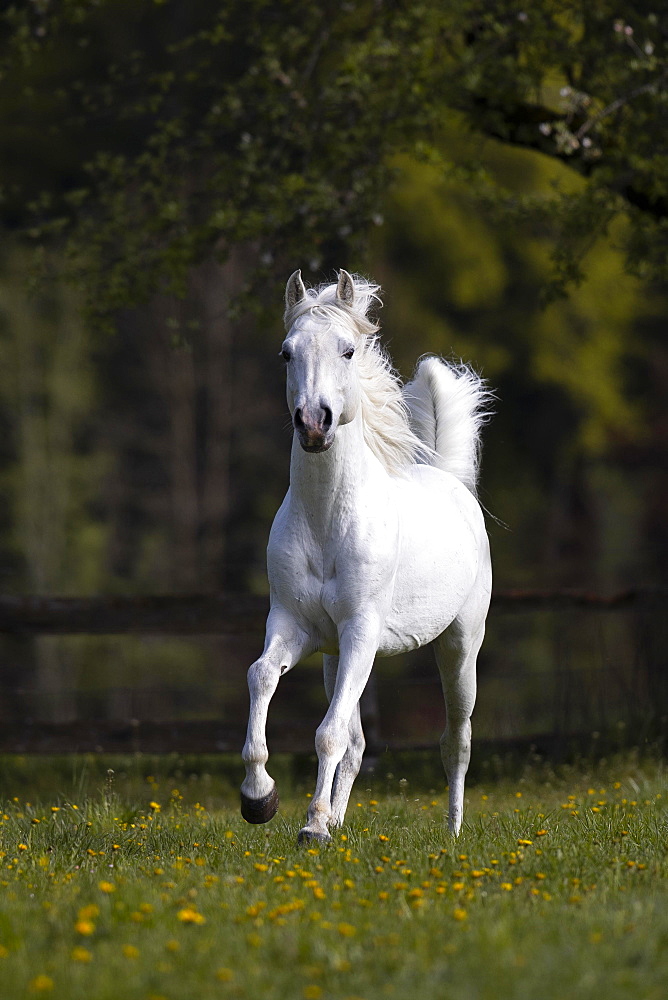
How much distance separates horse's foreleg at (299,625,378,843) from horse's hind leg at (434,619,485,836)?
1343 mm

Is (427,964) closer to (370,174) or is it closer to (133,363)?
(370,174)

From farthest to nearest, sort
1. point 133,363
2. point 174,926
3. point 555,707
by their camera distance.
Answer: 1. point 133,363
2. point 555,707
3. point 174,926

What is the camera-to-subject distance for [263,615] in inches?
341

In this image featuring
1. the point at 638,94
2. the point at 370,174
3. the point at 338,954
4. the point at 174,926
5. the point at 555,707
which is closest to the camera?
the point at 338,954

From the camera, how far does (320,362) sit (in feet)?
14.6

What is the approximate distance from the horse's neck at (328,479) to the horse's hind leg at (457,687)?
146cm

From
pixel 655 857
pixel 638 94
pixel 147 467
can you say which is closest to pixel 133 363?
pixel 147 467

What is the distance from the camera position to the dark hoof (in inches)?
172

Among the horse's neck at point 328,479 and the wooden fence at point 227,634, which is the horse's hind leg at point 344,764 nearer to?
the horse's neck at point 328,479

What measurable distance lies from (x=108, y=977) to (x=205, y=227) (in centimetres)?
687

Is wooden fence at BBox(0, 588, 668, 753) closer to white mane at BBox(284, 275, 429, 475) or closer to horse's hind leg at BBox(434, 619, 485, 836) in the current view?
horse's hind leg at BBox(434, 619, 485, 836)

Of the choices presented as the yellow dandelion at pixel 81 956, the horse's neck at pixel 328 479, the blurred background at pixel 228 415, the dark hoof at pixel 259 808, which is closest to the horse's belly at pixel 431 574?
the horse's neck at pixel 328 479

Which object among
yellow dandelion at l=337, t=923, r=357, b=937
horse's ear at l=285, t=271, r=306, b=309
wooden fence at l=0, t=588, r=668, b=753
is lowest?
wooden fence at l=0, t=588, r=668, b=753

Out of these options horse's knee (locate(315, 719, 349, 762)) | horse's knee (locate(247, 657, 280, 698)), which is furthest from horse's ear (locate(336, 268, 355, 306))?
horse's knee (locate(315, 719, 349, 762))
